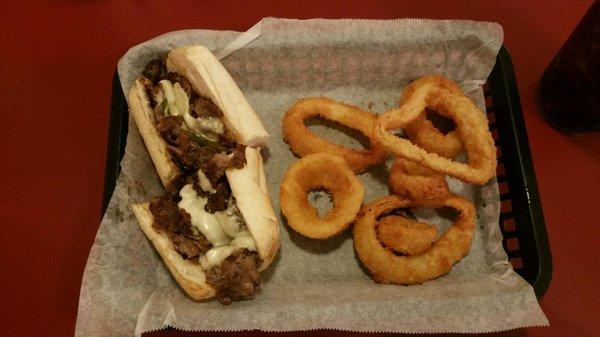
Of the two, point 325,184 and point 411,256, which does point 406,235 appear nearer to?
point 411,256

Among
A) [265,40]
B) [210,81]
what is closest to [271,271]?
[210,81]

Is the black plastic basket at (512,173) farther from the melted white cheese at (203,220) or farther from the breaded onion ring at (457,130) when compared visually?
the melted white cheese at (203,220)

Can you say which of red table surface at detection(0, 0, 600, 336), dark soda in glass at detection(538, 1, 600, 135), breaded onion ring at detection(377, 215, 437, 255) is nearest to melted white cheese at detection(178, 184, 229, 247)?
red table surface at detection(0, 0, 600, 336)

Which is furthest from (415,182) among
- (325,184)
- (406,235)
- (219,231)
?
(219,231)

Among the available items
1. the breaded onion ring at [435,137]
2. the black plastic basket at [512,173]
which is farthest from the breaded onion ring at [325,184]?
the black plastic basket at [512,173]

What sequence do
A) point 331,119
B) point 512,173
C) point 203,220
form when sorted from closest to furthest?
Result: point 203,220 → point 512,173 → point 331,119

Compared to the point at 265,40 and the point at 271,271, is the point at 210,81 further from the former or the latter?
the point at 271,271

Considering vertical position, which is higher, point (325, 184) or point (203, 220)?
point (203, 220)
